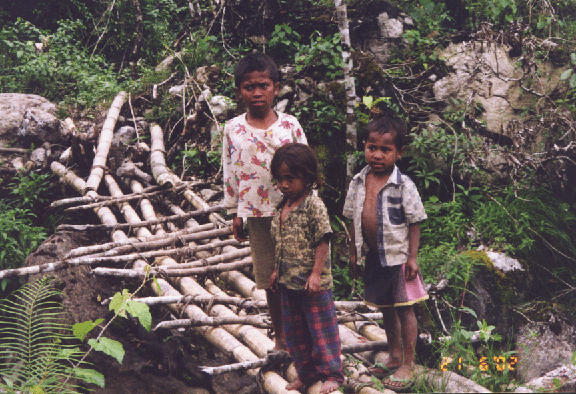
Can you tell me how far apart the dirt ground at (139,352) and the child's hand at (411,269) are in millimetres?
1130

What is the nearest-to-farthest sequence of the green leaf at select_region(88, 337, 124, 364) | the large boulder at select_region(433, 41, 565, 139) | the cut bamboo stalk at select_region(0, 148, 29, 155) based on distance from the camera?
1. the green leaf at select_region(88, 337, 124, 364)
2. the large boulder at select_region(433, 41, 565, 139)
3. the cut bamboo stalk at select_region(0, 148, 29, 155)

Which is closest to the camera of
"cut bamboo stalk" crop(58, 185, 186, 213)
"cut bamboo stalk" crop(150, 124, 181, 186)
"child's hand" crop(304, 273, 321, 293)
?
"child's hand" crop(304, 273, 321, 293)

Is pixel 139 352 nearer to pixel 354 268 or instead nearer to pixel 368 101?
pixel 354 268

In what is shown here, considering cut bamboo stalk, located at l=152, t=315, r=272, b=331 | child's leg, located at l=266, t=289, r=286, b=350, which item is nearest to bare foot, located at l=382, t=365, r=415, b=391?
child's leg, located at l=266, t=289, r=286, b=350

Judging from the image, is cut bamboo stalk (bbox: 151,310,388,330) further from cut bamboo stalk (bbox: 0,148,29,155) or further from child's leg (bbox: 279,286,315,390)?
cut bamboo stalk (bbox: 0,148,29,155)

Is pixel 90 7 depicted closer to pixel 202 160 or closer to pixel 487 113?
pixel 202 160

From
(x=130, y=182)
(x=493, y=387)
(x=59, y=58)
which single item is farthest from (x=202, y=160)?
(x=493, y=387)

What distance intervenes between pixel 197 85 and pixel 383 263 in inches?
174

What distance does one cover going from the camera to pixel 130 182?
5.77 meters

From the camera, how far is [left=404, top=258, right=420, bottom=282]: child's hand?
2.51 metres

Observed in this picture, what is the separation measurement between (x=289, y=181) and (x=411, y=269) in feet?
2.57

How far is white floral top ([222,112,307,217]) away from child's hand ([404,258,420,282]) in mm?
771

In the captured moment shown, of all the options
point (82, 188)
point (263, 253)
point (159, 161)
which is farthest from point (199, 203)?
point (263, 253)

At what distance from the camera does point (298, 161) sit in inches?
91.0
